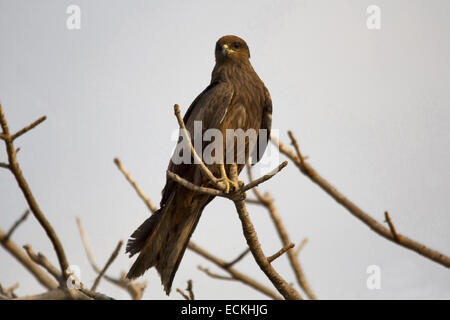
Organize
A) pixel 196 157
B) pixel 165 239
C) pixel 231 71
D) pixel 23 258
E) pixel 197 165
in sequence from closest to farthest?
pixel 196 157, pixel 23 258, pixel 197 165, pixel 165 239, pixel 231 71

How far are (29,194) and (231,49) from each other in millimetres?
2738

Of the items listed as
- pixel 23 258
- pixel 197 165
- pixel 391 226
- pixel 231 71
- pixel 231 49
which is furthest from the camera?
pixel 231 49

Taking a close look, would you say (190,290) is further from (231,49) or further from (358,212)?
(231,49)

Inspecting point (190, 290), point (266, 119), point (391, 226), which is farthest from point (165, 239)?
point (391, 226)

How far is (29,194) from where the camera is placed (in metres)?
3.62

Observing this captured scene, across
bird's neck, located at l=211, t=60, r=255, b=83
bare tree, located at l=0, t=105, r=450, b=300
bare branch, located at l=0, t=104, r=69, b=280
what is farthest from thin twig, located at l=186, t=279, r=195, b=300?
bird's neck, located at l=211, t=60, r=255, b=83

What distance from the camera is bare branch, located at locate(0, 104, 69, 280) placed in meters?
3.60

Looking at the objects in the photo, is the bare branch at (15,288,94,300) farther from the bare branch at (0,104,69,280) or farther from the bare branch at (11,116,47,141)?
the bare branch at (11,116,47,141)

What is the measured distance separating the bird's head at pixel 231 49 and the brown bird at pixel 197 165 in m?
0.01

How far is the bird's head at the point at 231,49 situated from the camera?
5422 mm

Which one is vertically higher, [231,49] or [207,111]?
[231,49]

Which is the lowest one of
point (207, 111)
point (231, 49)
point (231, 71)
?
point (207, 111)

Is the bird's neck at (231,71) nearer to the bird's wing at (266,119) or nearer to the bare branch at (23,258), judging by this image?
the bird's wing at (266,119)
